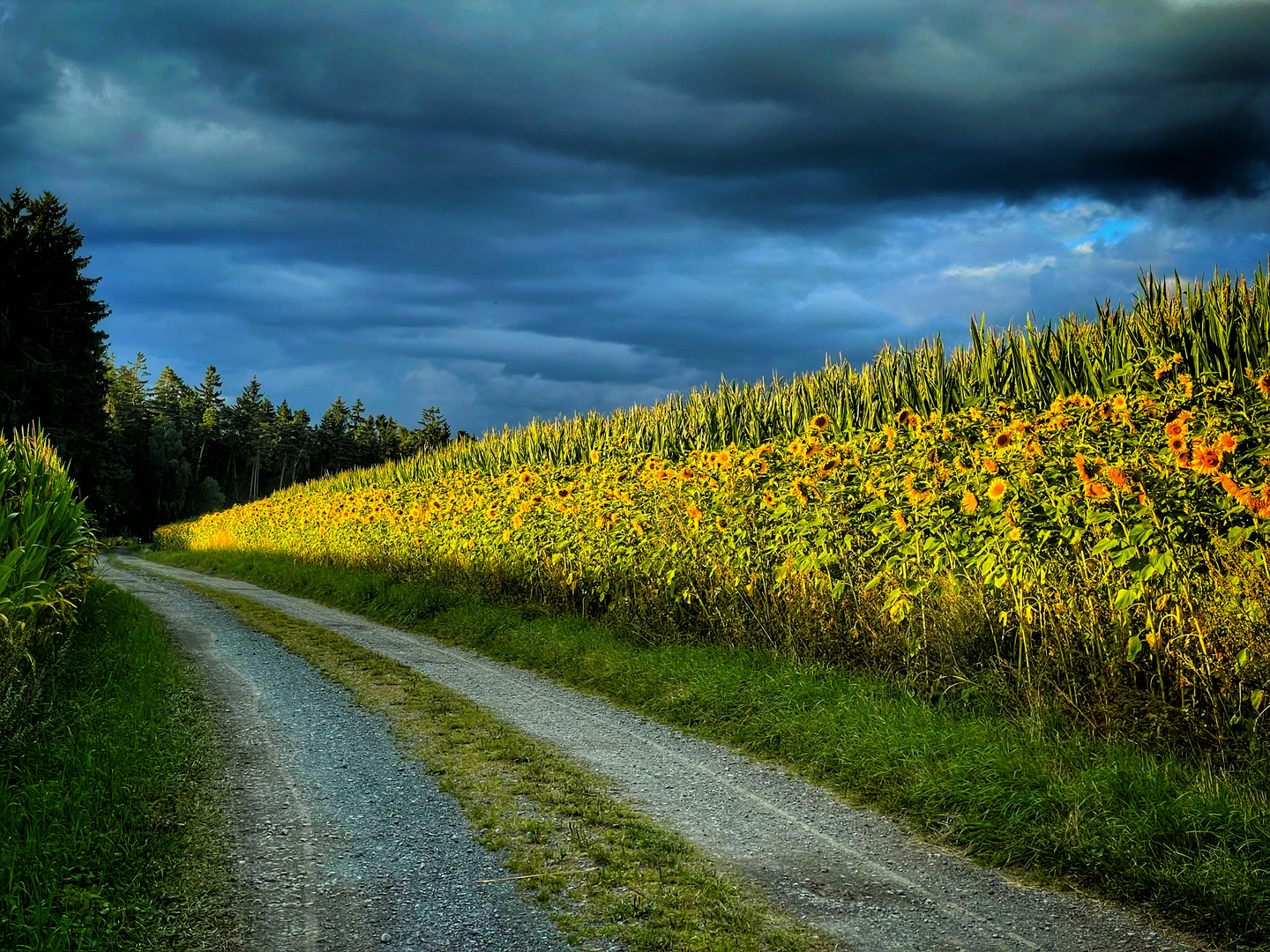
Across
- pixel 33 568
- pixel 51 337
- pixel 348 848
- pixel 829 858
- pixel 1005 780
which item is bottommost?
pixel 348 848

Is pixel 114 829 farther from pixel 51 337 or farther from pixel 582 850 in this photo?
pixel 51 337

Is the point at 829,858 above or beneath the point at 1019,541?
beneath

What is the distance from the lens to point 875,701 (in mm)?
5918

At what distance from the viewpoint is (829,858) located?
4160 millimetres

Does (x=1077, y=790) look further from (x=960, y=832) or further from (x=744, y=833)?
(x=744, y=833)

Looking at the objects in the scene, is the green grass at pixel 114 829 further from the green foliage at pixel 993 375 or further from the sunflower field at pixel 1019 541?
the green foliage at pixel 993 375

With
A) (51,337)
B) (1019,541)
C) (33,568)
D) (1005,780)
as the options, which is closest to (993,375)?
(1019,541)

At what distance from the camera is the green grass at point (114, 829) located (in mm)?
3416

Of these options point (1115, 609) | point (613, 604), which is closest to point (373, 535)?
point (613, 604)

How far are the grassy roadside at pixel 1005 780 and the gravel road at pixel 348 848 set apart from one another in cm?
215

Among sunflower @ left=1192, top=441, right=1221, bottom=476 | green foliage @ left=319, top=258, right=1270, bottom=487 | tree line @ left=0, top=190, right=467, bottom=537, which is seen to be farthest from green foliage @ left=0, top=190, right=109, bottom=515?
sunflower @ left=1192, top=441, right=1221, bottom=476

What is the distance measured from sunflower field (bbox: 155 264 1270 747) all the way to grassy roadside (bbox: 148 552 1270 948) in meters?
0.45

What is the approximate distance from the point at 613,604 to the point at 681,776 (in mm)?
4792

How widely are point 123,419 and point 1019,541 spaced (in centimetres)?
6940
